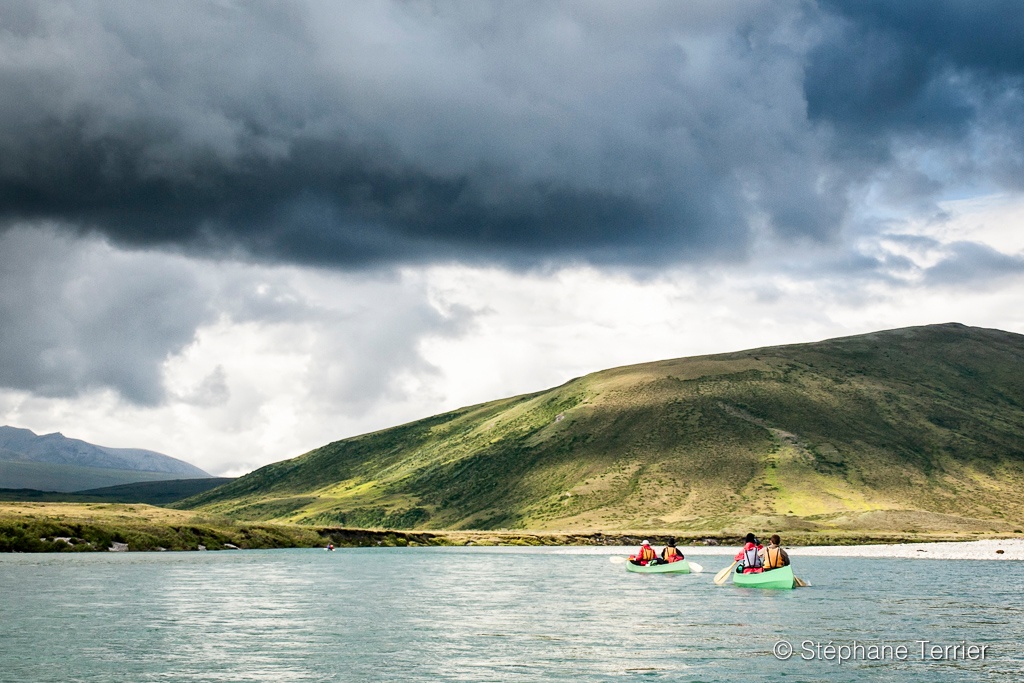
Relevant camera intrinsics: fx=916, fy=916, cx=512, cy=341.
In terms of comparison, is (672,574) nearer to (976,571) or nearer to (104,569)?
(976,571)

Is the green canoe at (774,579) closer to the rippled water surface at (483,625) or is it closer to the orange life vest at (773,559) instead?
the orange life vest at (773,559)

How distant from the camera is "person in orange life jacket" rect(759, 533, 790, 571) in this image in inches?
2968

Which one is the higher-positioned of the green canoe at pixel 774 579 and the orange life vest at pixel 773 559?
the orange life vest at pixel 773 559

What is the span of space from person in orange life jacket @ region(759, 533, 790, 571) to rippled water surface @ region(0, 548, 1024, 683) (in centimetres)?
262

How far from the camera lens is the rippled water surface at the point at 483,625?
38.0 meters

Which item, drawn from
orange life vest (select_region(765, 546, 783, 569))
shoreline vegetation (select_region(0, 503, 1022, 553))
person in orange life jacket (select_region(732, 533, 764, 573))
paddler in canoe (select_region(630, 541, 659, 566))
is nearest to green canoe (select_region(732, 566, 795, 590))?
orange life vest (select_region(765, 546, 783, 569))

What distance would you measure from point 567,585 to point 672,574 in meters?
18.3

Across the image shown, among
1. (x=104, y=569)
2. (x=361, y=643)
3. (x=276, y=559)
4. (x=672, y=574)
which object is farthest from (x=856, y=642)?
(x=276, y=559)

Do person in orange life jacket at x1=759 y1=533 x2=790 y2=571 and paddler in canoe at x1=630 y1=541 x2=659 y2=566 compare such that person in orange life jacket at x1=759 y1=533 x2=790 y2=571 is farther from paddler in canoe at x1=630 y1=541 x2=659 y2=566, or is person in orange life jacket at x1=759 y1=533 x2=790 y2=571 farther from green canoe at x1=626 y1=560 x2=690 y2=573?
paddler in canoe at x1=630 y1=541 x2=659 y2=566

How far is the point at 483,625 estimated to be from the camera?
53.9 meters

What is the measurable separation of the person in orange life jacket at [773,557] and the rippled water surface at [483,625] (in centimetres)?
262

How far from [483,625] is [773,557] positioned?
31.8 m

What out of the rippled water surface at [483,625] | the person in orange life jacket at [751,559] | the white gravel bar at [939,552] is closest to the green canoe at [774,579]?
the person in orange life jacket at [751,559]

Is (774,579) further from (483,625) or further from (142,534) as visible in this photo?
(142,534)
